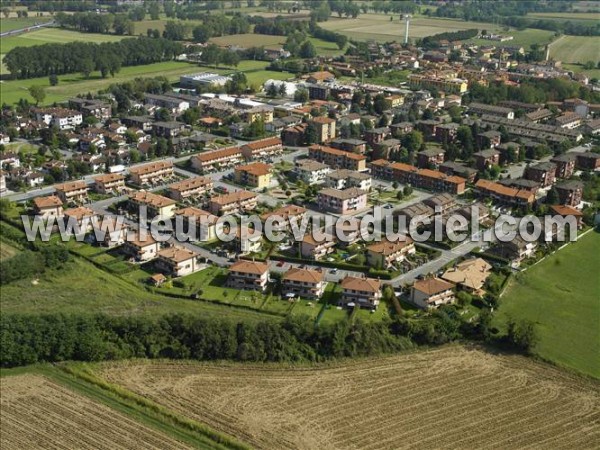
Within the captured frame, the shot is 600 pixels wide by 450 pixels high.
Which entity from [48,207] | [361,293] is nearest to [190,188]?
[48,207]

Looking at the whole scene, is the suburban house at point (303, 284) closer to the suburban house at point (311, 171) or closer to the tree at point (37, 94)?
the suburban house at point (311, 171)

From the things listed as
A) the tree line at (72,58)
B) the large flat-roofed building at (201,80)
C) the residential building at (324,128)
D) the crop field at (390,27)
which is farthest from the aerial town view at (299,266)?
the crop field at (390,27)

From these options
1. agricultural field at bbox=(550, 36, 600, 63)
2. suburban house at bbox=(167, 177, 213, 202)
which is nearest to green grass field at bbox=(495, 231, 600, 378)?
suburban house at bbox=(167, 177, 213, 202)

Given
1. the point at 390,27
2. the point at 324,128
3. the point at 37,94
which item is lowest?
the point at 324,128

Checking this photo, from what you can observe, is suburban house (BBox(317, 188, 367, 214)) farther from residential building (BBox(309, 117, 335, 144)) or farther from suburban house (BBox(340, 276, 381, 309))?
residential building (BBox(309, 117, 335, 144))

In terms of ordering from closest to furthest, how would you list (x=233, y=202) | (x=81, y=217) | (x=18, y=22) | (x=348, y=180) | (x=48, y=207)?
(x=81, y=217) < (x=48, y=207) < (x=233, y=202) < (x=348, y=180) < (x=18, y=22)

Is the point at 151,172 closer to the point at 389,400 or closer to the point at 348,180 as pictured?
the point at 348,180
